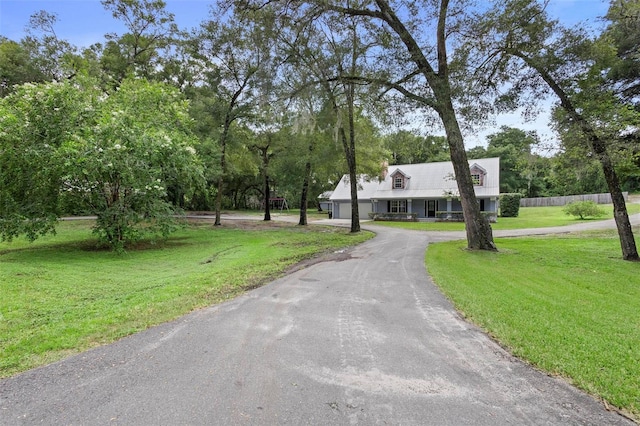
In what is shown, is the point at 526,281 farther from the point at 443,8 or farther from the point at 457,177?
the point at 443,8

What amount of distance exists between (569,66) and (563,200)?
4471 cm

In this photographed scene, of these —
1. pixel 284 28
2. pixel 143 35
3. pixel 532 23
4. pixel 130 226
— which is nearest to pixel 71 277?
pixel 130 226

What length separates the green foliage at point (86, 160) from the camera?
10055 millimetres

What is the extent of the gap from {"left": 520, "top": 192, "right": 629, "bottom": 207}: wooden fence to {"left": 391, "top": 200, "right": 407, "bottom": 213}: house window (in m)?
28.0

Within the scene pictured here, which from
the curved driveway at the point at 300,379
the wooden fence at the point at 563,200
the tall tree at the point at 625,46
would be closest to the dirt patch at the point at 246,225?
the curved driveway at the point at 300,379

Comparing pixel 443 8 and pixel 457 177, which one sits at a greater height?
pixel 443 8

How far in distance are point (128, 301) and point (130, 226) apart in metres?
6.72

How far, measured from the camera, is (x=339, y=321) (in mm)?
4754

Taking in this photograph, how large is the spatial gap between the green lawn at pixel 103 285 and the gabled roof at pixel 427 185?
60.5ft

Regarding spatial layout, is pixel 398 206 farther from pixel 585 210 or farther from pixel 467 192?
pixel 467 192

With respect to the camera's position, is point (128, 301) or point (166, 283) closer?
point (128, 301)

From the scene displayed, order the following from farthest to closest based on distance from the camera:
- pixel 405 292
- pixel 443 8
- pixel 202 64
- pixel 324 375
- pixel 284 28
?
pixel 202 64 → pixel 284 28 → pixel 443 8 → pixel 405 292 → pixel 324 375

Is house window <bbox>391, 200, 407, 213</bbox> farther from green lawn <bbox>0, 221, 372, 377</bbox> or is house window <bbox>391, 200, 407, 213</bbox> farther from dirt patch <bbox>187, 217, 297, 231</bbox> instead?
green lawn <bbox>0, 221, 372, 377</bbox>

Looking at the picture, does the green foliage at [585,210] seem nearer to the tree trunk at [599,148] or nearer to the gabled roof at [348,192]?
the gabled roof at [348,192]
